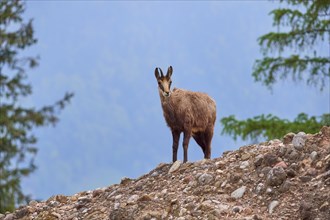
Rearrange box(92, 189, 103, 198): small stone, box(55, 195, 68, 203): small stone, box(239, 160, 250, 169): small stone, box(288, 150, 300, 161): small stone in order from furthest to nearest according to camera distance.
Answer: box(55, 195, 68, 203): small stone → box(92, 189, 103, 198): small stone → box(239, 160, 250, 169): small stone → box(288, 150, 300, 161): small stone

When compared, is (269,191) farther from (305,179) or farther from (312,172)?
(312,172)

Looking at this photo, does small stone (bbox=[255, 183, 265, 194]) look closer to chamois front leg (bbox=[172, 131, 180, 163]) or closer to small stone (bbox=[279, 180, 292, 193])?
small stone (bbox=[279, 180, 292, 193])

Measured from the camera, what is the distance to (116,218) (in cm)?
1073

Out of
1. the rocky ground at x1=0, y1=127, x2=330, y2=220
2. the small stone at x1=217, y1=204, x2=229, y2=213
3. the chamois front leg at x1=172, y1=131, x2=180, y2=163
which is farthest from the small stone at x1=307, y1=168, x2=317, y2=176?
the chamois front leg at x1=172, y1=131, x2=180, y2=163

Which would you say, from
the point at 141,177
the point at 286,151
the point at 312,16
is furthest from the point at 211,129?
the point at 312,16

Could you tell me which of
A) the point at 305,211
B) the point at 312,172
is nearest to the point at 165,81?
the point at 312,172

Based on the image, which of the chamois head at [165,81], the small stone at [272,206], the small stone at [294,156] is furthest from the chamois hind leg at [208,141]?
the small stone at [272,206]

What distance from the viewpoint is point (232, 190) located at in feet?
35.1

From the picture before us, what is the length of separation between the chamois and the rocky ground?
0.91 meters

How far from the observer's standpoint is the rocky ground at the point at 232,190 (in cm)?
997

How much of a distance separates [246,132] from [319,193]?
15.3 metres

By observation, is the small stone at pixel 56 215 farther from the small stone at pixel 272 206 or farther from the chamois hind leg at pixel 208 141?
the small stone at pixel 272 206

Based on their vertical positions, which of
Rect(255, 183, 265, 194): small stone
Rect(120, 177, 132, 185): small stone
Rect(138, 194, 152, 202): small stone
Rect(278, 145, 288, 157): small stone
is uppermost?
Rect(120, 177, 132, 185): small stone

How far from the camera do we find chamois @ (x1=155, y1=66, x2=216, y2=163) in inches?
513
